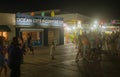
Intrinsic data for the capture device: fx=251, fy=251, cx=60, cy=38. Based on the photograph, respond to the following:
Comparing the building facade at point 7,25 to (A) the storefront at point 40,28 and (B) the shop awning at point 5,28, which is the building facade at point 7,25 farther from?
(A) the storefront at point 40,28

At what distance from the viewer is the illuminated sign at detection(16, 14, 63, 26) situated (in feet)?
89.7

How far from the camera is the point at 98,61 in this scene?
16.7m

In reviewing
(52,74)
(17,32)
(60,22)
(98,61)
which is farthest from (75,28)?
(52,74)

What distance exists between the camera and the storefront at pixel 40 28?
90.5 ft

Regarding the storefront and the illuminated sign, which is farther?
the storefront

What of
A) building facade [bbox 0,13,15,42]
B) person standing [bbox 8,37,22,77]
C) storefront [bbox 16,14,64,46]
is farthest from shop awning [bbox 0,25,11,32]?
person standing [bbox 8,37,22,77]

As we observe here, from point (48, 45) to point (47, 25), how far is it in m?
2.48

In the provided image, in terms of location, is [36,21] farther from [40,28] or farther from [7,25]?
[7,25]

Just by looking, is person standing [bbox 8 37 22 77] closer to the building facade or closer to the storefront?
the building facade

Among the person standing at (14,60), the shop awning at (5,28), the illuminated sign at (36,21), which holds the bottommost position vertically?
the person standing at (14,60)

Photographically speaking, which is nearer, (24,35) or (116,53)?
(116,53)

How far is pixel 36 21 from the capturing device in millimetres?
28859

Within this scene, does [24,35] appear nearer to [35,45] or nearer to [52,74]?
[35,45]

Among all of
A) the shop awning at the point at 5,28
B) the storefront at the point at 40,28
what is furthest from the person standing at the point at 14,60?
the storefront at the point at 40,28
